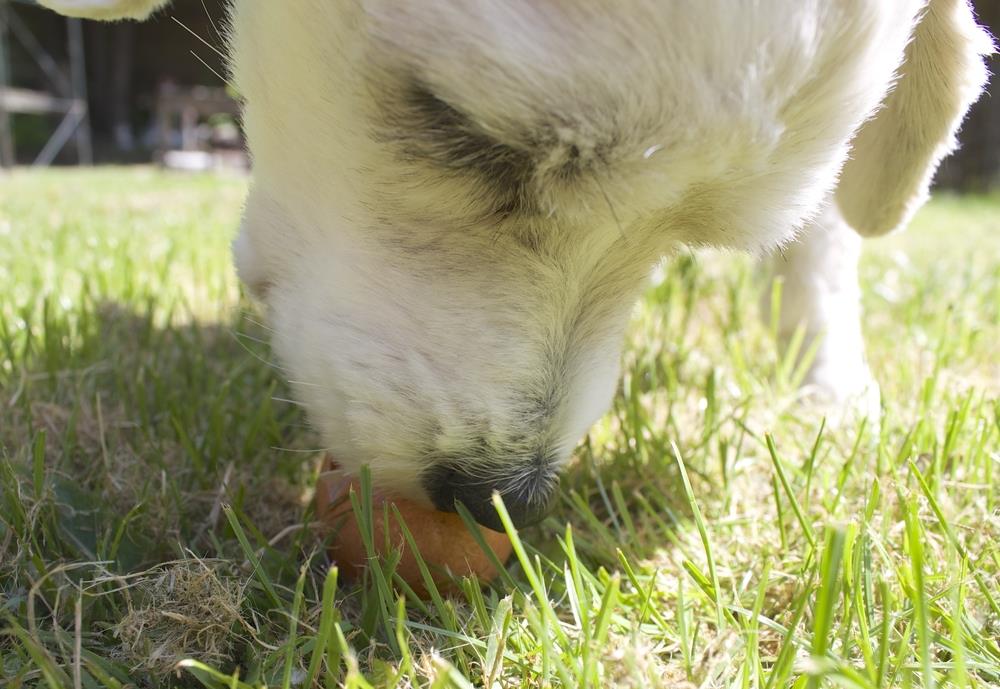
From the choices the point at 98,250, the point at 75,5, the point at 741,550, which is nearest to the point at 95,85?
the point at 98,250

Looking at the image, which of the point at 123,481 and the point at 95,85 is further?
the point at 95,85

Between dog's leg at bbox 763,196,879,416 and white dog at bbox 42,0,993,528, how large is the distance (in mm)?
1019

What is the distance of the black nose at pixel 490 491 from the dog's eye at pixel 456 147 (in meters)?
0.42

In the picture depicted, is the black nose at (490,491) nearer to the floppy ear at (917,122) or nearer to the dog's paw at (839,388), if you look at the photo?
the floppy ear at (917,122)

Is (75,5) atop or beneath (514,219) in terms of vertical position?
atop

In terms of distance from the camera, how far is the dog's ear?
1.68 metres

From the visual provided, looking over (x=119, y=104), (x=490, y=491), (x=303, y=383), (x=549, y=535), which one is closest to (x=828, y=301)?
(x=549, y=535)

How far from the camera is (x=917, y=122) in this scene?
1953mm

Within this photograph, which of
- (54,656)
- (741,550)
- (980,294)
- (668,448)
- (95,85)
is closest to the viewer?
(54,656)

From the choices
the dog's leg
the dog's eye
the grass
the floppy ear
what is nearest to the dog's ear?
the grass

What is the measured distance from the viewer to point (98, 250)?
3602 mm

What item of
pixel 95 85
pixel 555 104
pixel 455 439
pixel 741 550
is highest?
pixel 95 85

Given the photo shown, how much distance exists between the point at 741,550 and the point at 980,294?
2402 mm

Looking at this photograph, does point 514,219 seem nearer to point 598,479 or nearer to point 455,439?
point 455,439
